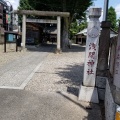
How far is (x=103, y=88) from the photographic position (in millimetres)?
5504

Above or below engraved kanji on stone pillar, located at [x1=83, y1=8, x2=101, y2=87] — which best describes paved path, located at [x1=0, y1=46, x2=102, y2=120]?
below

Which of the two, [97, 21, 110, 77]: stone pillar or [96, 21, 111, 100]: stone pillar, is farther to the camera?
[97, 21, 110, 77]: stone pillar

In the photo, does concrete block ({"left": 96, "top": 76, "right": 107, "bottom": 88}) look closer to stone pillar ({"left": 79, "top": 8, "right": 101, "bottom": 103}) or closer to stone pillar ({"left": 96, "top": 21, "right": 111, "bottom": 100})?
stone pillar ({"left": 96, "top": 21, "right": 111, "bottom": 100})

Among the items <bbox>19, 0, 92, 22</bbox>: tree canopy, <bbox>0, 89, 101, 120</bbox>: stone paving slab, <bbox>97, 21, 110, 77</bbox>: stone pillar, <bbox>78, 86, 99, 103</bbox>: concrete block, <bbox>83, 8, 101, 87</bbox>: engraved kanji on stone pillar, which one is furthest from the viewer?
<bbox>19, 0, 92, 22</bbox>: tree canopy

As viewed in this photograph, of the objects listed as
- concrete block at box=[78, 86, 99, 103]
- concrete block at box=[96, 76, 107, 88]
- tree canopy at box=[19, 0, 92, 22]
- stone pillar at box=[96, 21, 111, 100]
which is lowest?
concrete block at box=[78, 86, 99, 103]

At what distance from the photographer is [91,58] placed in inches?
204

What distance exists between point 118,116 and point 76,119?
198 cm

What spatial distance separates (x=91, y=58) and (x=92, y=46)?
30 centimetres

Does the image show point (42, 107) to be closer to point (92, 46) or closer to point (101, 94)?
A: point (101, 94)

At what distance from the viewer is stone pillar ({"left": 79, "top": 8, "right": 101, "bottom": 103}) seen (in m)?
5.04

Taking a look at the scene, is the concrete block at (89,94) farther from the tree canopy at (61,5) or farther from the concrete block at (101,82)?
the tree canopy at (61,5)

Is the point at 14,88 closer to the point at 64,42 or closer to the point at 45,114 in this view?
the point at 45,114

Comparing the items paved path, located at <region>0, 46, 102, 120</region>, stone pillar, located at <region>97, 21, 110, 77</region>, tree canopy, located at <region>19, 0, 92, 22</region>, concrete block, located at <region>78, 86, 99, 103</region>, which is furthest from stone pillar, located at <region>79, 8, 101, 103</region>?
tree canopy, located at <region>19, 0, 92, 22</region>

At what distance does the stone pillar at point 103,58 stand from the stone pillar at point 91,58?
296mm
